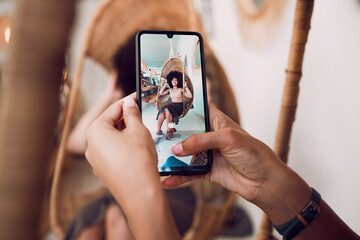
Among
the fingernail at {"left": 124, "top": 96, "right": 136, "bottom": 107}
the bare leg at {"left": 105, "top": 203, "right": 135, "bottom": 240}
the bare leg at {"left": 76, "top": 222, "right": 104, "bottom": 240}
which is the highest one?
the fingernail at {"left": 124, "top": 96, "right": 136, "bottom": 107}

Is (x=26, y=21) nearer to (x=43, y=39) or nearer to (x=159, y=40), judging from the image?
(x=43, y=39)

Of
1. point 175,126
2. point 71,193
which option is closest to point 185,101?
point 175,126

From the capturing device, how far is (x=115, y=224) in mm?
521

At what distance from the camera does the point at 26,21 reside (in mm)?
74

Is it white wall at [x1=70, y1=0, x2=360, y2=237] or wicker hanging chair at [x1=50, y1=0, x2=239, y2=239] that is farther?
wicker hanging chair at [x1=50, y1=0, x2=239, y2=239]

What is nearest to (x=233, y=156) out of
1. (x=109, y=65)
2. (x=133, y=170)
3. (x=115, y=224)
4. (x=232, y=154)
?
(x=232, y=154)

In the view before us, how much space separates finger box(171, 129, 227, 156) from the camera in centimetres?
21

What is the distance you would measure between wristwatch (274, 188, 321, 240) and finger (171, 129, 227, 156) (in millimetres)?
104

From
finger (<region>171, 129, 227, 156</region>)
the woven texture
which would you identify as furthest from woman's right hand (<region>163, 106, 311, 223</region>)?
the woven texture

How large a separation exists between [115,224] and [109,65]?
38 cm

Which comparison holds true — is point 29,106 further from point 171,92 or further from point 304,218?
point 304,218

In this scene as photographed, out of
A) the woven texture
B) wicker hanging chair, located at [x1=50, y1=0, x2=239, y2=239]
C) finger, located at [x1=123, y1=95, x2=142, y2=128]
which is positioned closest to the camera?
the woven texture

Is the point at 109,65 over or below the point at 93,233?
over

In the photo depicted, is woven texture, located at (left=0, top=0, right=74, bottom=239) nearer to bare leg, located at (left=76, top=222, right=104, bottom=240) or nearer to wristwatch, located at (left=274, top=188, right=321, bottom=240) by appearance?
wristwatch, located at (left=274, top=188, right=321, bottom=240)
